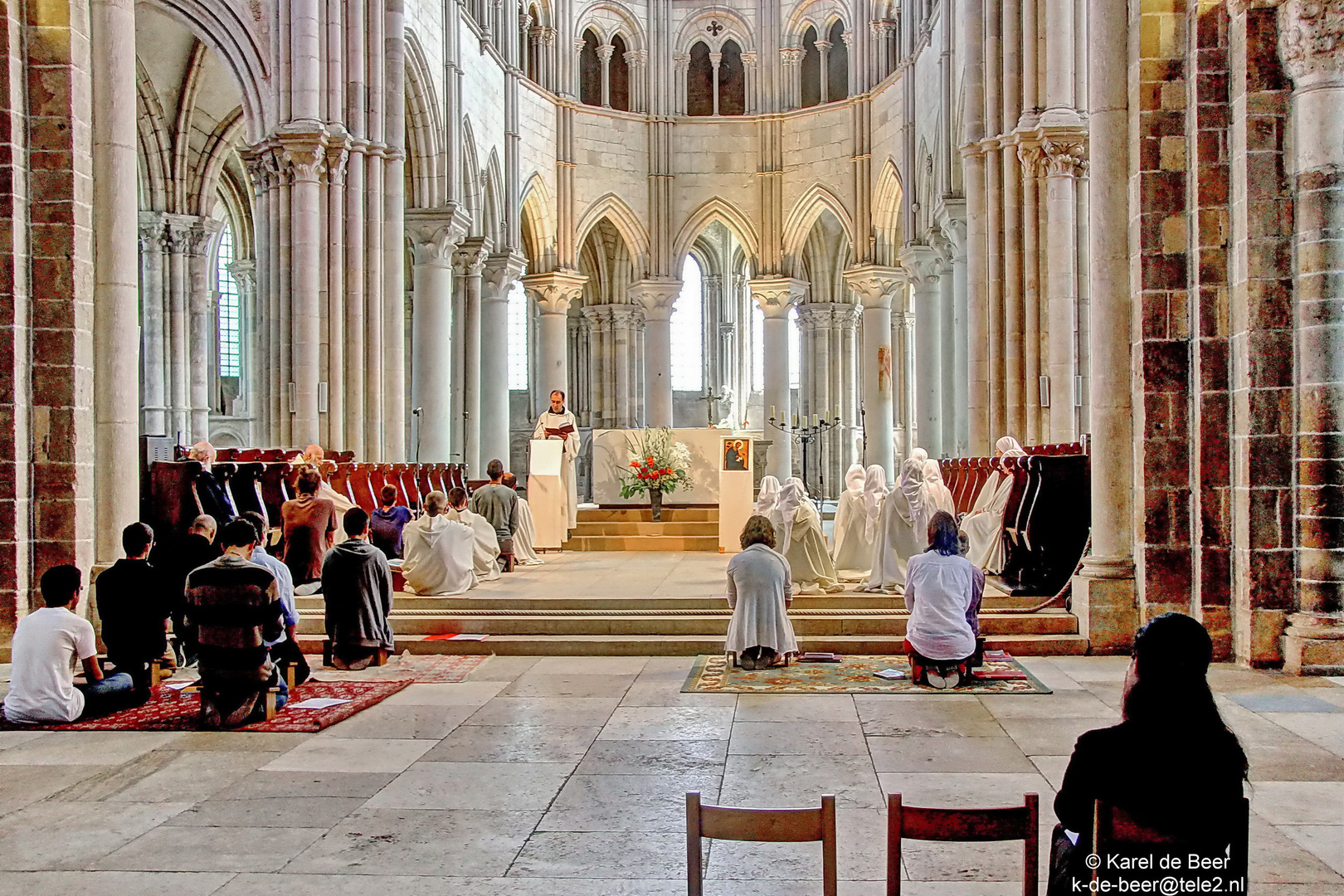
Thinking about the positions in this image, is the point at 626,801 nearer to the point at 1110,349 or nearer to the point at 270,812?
the point at 270,812

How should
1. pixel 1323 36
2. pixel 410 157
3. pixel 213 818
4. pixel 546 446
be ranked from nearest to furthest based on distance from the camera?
pixel 213 818 < pixel 1323 36 < pixel 546 446 < pixel 410 157

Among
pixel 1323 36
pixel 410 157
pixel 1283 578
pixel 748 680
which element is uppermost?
pixel 410 157

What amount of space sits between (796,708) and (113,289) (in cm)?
602

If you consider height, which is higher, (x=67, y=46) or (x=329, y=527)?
(x=67, y=46)

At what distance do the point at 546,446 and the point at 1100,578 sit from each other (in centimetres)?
822

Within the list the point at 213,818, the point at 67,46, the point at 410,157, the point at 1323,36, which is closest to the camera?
the point at 213,818

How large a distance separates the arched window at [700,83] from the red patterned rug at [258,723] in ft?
73.0

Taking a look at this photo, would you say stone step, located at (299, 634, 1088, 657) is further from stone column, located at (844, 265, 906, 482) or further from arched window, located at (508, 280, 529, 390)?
arched window, located at (508, 280, 529, 390)

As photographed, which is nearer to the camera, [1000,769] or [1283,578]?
[1000,769]

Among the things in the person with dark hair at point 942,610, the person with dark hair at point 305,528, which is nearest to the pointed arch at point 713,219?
the person with dark hair at point 305,528

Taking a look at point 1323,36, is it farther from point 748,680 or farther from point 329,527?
point 329,527

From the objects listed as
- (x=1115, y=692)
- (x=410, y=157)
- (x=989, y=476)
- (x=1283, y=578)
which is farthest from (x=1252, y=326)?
(x=410, y=157)

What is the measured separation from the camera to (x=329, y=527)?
1145 centimetres

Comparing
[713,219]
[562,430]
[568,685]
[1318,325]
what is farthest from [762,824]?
[713,219]
